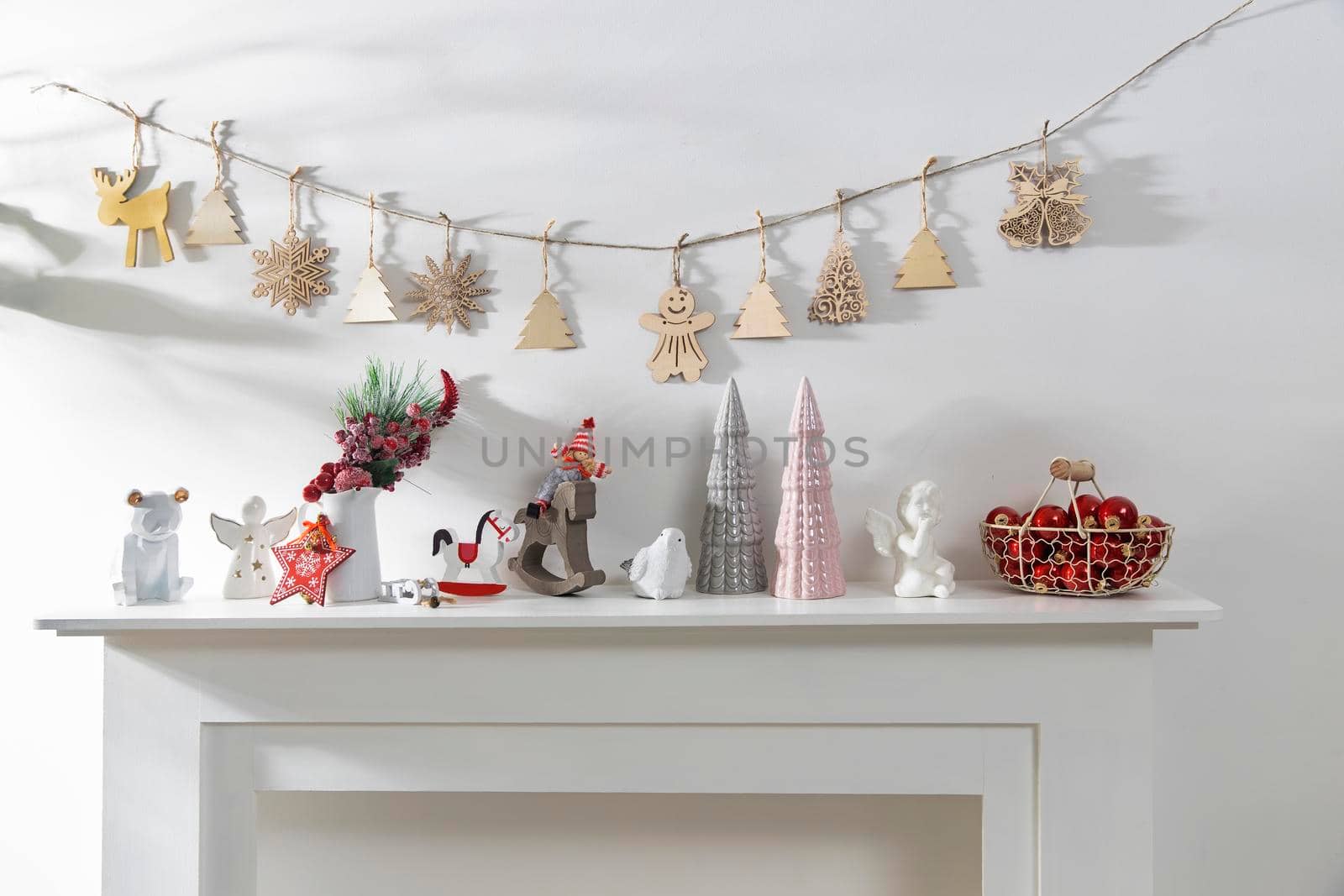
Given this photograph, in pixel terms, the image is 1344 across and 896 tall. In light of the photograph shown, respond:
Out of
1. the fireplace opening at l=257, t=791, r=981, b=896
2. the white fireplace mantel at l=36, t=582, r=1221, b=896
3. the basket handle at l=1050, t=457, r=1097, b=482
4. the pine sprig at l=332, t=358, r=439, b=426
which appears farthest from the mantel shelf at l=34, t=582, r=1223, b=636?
the fireplace opening at l=257, t=791, r=981, b=896

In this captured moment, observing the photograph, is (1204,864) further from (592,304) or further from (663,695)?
(592,304)

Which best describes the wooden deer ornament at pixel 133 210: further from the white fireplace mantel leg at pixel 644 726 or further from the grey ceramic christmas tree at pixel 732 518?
the grey ceramic christmas tree at pixel 732 518

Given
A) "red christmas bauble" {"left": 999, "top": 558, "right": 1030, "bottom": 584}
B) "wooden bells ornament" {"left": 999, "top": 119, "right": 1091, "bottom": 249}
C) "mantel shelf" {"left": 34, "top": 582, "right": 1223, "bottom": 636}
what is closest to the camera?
"mantel shelf" {"left": 34, "top": 582, "right": 1223, "bottom": 636}

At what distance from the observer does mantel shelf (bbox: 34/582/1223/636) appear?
1092mm

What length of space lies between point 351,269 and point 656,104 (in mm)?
530

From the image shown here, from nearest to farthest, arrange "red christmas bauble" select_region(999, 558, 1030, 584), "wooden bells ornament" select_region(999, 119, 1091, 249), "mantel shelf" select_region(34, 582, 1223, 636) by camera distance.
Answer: "mantel shelf" select_region(34, 582, 1223, 636), "red christmas bauble" select_region(999, 558, 1030, 584), "wooden bells ornament" select_region(999, 119, 1091, 249)

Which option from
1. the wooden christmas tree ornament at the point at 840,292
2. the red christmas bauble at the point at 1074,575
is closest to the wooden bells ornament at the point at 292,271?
the wooden christmas tree ornament at the point at 840,292

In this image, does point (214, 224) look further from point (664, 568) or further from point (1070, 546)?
point (1070, 546)

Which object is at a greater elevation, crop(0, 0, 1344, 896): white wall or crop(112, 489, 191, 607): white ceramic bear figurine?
crop(0, 0, 1344, 896): white wall

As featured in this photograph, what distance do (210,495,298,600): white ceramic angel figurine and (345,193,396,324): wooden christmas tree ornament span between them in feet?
1.00

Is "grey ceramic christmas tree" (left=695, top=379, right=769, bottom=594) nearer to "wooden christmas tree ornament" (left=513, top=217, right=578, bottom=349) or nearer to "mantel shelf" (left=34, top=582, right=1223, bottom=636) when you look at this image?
"mantel shelf" (left=34, top=582, right=1223, bottom=636)

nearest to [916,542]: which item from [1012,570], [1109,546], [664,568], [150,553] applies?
[1012,570]

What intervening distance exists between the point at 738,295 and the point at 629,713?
63 centimetres

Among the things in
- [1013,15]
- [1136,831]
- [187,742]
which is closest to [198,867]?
[187,742]
